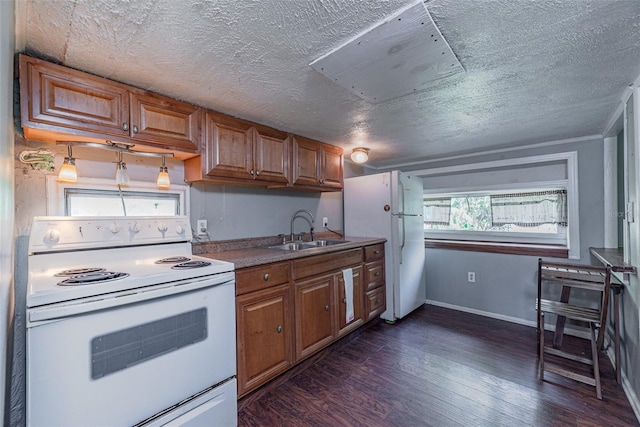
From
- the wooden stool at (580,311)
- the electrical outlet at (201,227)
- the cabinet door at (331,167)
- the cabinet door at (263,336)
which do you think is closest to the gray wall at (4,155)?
the cabinet door at (263,336)

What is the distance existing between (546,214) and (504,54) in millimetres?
2414

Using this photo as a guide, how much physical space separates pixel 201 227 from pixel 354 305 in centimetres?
153

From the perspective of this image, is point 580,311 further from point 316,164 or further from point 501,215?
point 316,164

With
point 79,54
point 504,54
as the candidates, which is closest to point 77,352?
point 79,54

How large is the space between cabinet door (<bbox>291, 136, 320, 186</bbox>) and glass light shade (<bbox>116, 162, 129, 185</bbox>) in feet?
4.02

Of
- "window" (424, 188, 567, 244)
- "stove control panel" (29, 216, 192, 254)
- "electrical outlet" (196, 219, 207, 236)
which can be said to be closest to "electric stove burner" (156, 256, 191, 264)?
"stove control panel" (29, 216, 192, 254)

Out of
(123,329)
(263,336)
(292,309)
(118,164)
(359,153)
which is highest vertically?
(359,153)

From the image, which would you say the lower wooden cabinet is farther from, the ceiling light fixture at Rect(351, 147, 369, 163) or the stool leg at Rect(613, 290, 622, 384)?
the stool leg at Rect(613, 290, 622, 384)

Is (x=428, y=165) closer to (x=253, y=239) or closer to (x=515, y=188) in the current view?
(x=515, y=188)

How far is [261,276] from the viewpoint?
1.81 metres

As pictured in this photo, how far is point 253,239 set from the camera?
2.46 metres

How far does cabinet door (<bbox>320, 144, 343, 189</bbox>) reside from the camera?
2.79m

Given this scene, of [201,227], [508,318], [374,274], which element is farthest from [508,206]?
[201,227]

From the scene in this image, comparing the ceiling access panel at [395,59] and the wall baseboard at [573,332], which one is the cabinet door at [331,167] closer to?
the ceiling access panel at [395,59]
